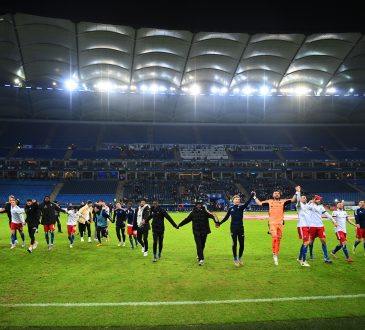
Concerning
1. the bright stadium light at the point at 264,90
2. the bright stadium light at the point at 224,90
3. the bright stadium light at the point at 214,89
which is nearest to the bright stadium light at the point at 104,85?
the bright stadium light at the point at 214,89

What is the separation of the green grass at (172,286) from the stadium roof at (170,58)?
111ft

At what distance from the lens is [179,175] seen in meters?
56.8

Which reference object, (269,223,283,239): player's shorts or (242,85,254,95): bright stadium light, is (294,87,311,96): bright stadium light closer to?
(242,85,254,95): bright stadium light

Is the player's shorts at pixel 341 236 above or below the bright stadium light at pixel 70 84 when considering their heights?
below

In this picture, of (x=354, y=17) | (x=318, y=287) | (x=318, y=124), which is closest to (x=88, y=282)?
(x=318, y=287)

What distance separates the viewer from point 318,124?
70.5 m

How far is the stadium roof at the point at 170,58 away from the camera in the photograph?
1652 inches

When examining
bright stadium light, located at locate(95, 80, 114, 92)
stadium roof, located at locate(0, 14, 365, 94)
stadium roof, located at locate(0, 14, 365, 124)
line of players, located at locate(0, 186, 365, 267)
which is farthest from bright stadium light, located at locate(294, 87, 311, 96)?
line of players, located at locate(0, 186, 365, 267)

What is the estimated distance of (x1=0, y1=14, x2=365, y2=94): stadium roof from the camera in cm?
4197

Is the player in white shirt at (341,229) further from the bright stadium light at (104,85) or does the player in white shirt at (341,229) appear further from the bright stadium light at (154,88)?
the bright stadium light at (104,85)

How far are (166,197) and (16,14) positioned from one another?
91.5ft

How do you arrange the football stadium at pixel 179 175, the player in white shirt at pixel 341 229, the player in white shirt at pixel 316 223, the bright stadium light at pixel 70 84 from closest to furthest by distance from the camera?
1. the football stadium at pixel 179 175
2. the player in white shirt at pixel 316 223
3. the player in white shirt at pixel 341 229
4. the bright stadium light at pixel 70 84

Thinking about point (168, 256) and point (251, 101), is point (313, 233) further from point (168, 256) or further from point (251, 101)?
point (251, 101)

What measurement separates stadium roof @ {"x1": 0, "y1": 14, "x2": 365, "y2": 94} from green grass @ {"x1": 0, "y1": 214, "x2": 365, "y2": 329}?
33837 millimetres
